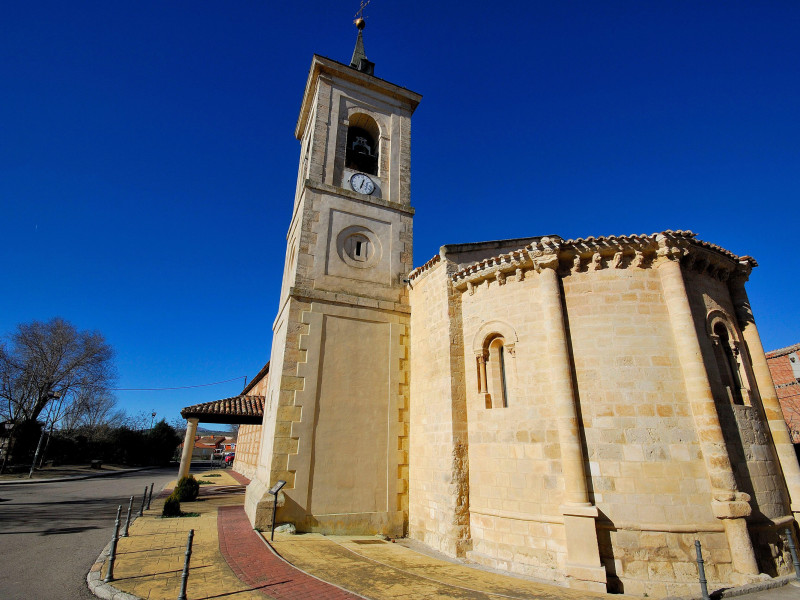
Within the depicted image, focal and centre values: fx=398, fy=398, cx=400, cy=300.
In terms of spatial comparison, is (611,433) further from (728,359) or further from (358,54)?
(358,54)

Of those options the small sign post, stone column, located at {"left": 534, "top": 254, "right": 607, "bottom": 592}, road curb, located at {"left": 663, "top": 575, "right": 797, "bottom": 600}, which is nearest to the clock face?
stone column, located at {"left": 534, "top": 254, "right": 607, "bottom": 592}

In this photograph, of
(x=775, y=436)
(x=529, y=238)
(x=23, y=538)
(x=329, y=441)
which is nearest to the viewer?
(x=775, y=436)

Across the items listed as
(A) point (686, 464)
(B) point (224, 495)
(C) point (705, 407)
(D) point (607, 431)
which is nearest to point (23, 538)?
(B) point (224, 495)

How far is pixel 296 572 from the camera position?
6.49m

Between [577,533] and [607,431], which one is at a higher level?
[607,431]

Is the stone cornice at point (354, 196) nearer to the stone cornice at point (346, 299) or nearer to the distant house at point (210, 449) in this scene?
the stone cornice at point (346, 299)

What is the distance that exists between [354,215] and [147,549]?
10245 mm

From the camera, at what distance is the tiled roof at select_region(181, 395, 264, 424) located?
15.8 metres

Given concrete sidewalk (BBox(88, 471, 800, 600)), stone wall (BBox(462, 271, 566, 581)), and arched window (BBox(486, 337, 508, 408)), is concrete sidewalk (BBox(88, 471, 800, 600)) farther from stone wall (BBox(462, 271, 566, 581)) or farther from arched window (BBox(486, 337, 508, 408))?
arched window (BBox(486, 337, 508, 408))

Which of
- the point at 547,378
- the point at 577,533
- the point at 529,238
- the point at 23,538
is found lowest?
the point at 23,538

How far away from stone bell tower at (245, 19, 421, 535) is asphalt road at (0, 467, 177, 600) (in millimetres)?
3432

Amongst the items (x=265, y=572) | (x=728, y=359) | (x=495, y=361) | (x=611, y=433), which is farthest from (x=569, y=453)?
(x=265, y=572)

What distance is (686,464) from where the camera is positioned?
23.4ft

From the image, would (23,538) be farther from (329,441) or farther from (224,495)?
(224,495)
